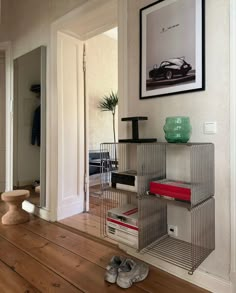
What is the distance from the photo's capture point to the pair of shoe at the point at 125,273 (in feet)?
5.04

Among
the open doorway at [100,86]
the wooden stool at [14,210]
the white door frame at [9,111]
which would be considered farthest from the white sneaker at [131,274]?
the open doorway at [100,86]

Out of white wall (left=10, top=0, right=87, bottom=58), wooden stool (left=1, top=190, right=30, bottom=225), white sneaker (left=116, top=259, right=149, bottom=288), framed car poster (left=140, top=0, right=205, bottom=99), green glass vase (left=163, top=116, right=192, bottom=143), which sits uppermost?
white wall (left=10, top=0, right=87, bottom=58)

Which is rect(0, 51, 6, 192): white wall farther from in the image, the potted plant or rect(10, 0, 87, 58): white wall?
the potted plant

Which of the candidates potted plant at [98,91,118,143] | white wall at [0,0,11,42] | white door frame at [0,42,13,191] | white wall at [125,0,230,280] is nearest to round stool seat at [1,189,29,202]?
white door frame at [0,42,13,191]

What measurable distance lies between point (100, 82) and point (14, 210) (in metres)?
3.25

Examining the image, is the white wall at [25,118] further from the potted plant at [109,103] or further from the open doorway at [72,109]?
the potted plant at [109,103]

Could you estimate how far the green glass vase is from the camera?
1.52 m

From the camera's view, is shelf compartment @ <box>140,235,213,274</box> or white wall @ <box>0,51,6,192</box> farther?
white wall @ <box>0,51,6,192</box>

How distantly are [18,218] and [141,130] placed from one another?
5.95 ft

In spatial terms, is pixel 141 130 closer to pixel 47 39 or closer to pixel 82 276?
pixel 82 276

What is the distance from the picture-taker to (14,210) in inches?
106

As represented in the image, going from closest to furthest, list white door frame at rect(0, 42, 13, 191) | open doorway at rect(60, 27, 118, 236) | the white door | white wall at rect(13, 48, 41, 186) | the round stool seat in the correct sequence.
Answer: the round stool seat → the white door → white wall at rect(13, 48, 41, 186) → white door frame at rect(0, 42, 13, 191) → open doorway at rect(60, 27, 118, 236)

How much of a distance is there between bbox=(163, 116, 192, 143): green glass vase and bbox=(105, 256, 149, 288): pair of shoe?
3.07 ft

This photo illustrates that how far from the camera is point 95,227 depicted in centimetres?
260
